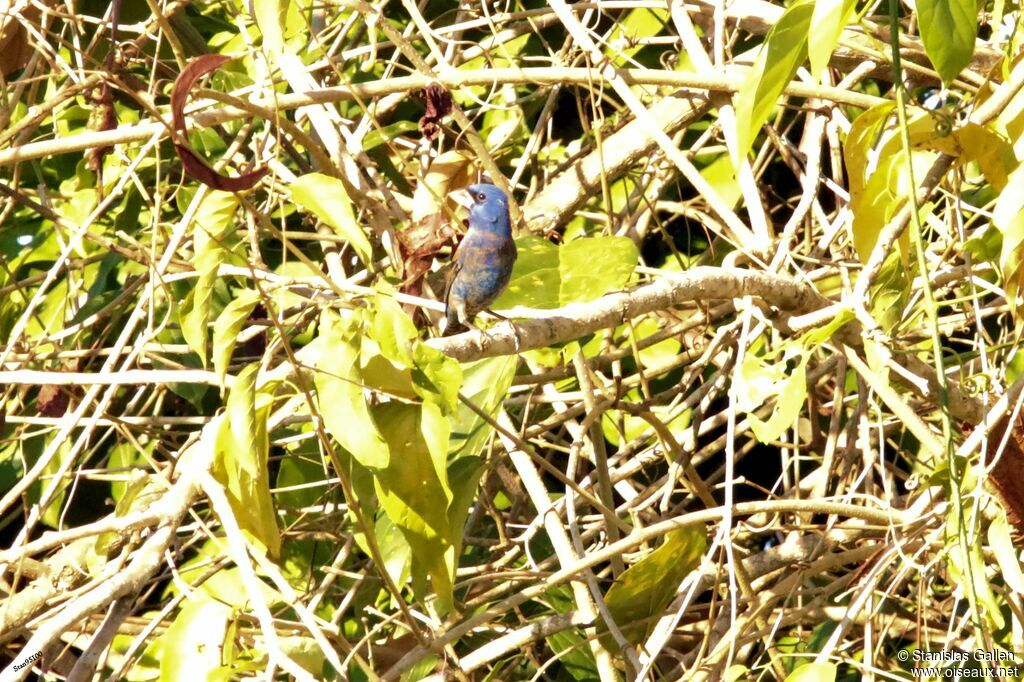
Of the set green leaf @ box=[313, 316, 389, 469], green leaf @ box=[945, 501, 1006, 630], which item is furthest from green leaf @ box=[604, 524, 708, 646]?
green leaf @ box=[313, 316, 389, 469]

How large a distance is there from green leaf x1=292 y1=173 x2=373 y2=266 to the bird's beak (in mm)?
1040

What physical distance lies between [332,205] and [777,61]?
75 centimetres

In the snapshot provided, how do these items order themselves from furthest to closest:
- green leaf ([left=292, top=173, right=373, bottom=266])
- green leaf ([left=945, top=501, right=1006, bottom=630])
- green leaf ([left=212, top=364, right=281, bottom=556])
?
green leaf ([left=292, top=173, right=373, bottom=266]) → green leaf ([left=212, top=364, right=281, bottom=556]) → green leaf ([left=945, top=501, right=1006, bottom=630])

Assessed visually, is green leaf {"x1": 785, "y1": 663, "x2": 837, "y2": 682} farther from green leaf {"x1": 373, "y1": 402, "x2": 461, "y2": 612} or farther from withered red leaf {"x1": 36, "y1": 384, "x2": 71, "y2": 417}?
withered red leaf {"x1": 36, "y1": 384, "x2": 71, "y2": 417}

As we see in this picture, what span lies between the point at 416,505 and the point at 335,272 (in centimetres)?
118

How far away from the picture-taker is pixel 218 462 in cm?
181

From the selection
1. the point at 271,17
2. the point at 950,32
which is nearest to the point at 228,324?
the point at 271,17

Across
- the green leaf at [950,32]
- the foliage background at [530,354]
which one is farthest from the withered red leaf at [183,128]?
the green leaf at [950,32]

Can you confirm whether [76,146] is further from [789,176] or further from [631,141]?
[789,176]

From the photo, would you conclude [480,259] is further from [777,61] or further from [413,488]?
[777,61]

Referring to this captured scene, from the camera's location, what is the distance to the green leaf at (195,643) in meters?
1.70

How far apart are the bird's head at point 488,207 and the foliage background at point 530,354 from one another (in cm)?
6

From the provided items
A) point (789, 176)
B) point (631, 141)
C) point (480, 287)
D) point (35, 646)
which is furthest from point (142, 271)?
point (789, 176)

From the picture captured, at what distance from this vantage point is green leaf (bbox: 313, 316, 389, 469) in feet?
5.19
